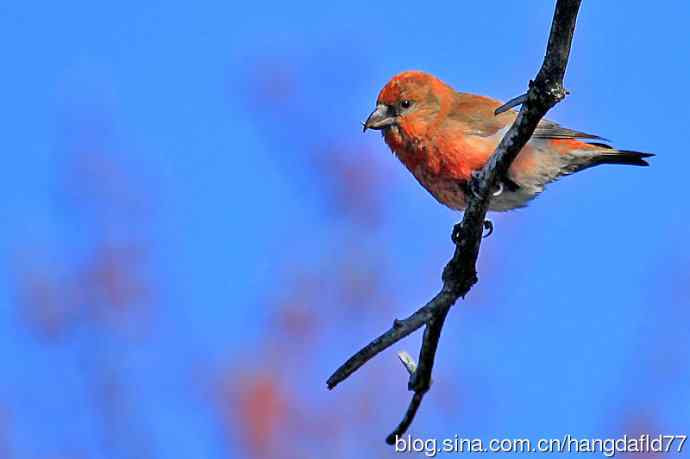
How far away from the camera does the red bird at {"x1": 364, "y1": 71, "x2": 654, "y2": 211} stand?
15.3ft

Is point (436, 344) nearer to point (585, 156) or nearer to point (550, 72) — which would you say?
point (550, 72)

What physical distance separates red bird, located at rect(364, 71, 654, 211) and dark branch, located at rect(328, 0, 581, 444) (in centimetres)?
113

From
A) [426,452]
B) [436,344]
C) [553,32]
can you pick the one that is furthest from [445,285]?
[553,32]

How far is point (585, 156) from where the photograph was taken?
16.7ft

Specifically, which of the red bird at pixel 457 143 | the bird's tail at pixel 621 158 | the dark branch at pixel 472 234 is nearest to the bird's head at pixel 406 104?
→ the red bird at pixel 457 143

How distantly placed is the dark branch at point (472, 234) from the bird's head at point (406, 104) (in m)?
1.56

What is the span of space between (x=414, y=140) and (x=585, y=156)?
937 millimetres

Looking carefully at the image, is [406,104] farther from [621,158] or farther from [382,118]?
[621,158]

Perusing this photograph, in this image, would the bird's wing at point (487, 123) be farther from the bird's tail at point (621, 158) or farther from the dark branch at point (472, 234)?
the dark branch at point (472, 234)

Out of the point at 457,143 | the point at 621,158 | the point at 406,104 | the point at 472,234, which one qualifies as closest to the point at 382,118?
the point at 406,104

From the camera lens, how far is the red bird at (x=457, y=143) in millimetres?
4652

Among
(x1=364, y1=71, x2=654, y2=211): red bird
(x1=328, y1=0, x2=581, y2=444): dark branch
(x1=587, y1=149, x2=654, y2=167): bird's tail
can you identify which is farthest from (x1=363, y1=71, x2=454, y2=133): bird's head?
(x1=328, y1=0, x2=581, y2=444): dark branch

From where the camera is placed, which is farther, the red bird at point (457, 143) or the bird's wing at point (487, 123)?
the bird's wing at point (487, 123)

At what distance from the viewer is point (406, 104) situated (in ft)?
16.2
